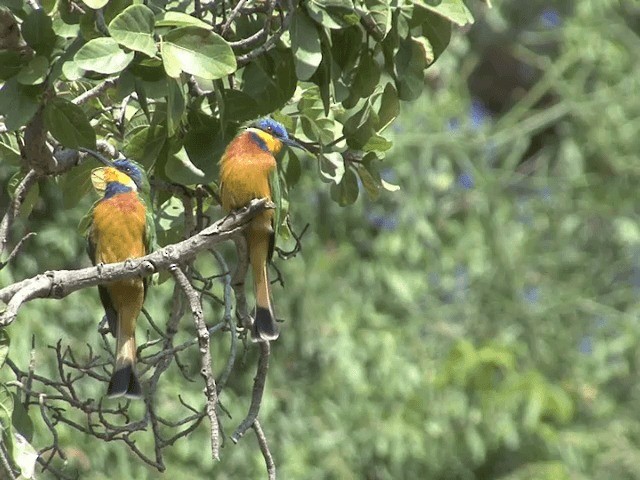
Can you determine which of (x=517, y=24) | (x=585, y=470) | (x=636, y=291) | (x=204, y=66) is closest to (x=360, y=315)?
(x=585, y=470)

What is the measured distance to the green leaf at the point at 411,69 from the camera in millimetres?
2441

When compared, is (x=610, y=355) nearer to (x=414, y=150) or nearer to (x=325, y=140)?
(x=414, y=150)

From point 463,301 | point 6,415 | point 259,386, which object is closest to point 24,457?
point 6,415

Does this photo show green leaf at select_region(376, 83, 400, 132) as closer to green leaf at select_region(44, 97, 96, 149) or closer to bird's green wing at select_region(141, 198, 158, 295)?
bird's green wing at select_region(141, 198, 158, 295)

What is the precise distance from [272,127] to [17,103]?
569 mm

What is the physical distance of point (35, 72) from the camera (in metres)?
2.09

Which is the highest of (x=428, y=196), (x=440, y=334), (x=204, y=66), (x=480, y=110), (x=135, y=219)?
(x=204, y=66)

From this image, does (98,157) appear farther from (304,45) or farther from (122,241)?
(304,45)

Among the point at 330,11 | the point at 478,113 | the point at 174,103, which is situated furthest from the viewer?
the point at 478,113

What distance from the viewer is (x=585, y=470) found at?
6.33m

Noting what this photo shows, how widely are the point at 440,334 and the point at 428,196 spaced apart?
664 mm

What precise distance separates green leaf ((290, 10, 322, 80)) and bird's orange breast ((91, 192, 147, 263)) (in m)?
0.51

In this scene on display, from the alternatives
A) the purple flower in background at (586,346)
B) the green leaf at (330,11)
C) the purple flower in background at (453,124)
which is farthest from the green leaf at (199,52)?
the purple flower in background at (586,346)

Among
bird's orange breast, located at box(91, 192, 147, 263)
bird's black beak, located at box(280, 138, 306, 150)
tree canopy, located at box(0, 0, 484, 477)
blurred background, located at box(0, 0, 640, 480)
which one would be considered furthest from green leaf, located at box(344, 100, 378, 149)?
blurred background, located at box(0, 0, 640, 480)
